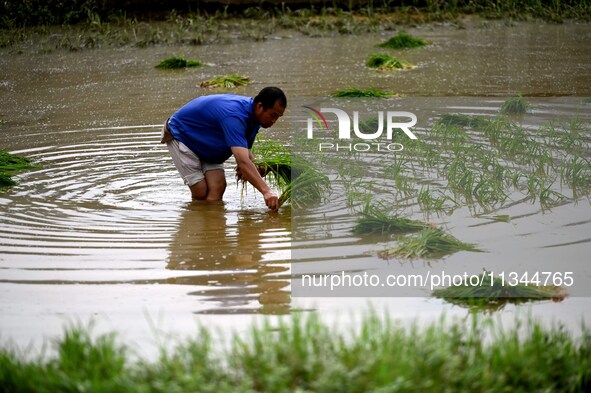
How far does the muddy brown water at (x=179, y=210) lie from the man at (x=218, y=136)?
187 mm

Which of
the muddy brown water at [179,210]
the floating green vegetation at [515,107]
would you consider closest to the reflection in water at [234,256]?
the muddy brown water at [179,210]

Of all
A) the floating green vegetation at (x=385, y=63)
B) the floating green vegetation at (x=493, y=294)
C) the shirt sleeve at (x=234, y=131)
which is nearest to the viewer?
the floating green vegetation at (x=493, y=294)

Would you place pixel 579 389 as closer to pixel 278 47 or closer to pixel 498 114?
pixel 498 114

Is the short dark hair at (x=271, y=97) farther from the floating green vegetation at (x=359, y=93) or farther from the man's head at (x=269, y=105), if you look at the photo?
the floating green vegetation at (x=359, y=93)

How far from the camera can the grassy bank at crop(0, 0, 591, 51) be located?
1414cm

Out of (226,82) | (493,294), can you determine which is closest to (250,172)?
(493,294)

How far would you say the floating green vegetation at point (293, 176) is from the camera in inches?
270

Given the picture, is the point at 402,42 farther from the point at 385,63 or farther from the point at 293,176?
the point at 293,176

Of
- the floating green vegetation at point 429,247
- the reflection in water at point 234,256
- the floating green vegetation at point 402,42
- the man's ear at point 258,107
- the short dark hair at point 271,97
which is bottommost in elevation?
the reflection in water at point 234,256

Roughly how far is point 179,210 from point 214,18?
8.59 m

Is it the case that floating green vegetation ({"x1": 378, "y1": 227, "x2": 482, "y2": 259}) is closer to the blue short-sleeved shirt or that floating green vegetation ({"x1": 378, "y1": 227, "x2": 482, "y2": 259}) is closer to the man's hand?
the man's hand

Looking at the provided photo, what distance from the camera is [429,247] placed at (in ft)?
18.6

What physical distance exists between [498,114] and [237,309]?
16.9 feet

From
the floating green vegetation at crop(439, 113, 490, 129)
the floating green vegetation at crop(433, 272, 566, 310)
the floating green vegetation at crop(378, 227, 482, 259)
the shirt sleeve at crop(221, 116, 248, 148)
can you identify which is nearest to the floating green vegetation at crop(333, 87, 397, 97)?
the floating green vegetation at crop(439, 113, 490, 129)
